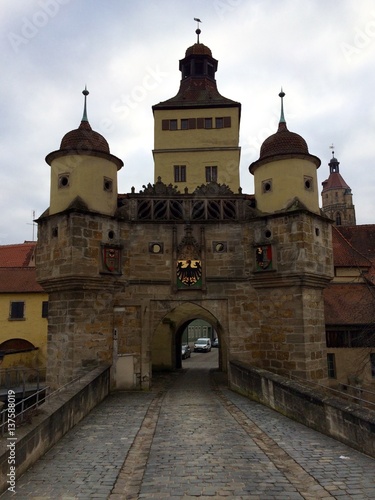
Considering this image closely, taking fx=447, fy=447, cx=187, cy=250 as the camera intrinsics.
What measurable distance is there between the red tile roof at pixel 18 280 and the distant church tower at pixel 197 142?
9.53 metres

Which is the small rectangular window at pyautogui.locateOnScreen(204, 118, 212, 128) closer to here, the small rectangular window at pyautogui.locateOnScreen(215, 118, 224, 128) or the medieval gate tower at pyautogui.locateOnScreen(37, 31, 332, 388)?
the small rectangular window at pyautogui.locateOnScreen(215, 118, 224, 128)

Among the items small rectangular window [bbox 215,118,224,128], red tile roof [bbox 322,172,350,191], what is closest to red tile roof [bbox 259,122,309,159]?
small rectangular window [bbox 215,118,224,128]

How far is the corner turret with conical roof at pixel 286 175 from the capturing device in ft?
52.2

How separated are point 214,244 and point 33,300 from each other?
14190 mm

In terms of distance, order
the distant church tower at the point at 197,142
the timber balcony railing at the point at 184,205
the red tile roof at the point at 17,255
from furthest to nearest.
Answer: the red tile roof at the point at 17,255
the distant church tower at the point at 197,142
the timber balcony railing at the point at 184,205

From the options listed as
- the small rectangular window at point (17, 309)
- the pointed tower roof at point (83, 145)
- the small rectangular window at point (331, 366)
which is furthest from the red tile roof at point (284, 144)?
the small rectangular window at point (17, 309)

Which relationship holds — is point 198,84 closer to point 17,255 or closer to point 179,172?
point 179,172

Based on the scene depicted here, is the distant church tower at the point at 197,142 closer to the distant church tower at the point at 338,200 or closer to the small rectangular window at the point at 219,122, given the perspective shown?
the small rectangular window at the point at 219,122

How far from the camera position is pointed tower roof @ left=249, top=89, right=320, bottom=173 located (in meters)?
16.2

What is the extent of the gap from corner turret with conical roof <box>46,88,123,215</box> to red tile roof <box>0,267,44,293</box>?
1145 centimetres

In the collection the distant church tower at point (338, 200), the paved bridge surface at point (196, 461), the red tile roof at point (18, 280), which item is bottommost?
the paved bridge surface at point (196, 461)

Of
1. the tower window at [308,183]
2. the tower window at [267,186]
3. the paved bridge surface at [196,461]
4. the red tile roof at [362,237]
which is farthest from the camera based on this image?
the red tile roof at [362,237]

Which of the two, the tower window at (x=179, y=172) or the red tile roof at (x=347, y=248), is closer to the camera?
the tower window at (x=179, y=172)

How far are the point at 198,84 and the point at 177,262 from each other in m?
16.3
